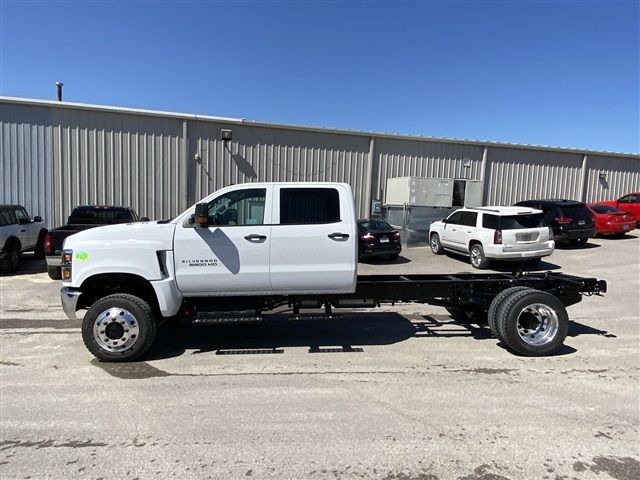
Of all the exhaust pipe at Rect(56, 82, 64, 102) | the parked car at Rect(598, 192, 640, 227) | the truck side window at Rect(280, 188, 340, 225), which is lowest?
the truck side window at Rect(280, 188, 340, 225)

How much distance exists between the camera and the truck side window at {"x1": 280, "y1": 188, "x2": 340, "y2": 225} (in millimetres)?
6031

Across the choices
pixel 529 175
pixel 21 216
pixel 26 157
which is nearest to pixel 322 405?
pixel 21 216

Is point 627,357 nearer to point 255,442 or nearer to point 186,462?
point 255,442

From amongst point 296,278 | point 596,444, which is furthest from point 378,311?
point 596,444

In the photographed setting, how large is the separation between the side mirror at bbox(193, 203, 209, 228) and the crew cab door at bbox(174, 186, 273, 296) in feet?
0.41

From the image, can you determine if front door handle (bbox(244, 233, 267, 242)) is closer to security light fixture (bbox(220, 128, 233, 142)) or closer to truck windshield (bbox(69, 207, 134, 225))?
truck windshield (bbox(69, 207, 134, 225))

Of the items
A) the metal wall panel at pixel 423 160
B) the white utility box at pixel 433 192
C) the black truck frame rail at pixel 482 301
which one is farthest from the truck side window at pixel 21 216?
the white utility box at pixel 433 192

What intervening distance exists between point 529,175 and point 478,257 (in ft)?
37.3

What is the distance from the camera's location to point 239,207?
19.7ft

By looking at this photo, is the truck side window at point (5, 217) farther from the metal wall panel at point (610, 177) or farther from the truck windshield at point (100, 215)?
the metal wall panel at point (610, 177)

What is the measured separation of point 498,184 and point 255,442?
2146 centimetres

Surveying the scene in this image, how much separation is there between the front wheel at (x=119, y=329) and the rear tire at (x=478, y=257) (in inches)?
422

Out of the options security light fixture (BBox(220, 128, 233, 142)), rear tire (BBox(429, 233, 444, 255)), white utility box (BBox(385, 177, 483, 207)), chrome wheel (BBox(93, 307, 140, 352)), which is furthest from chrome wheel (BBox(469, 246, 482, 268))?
chrome wheel (BBox(93, 307, 140, 352))

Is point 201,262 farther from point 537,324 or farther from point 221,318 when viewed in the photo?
point 537,324
